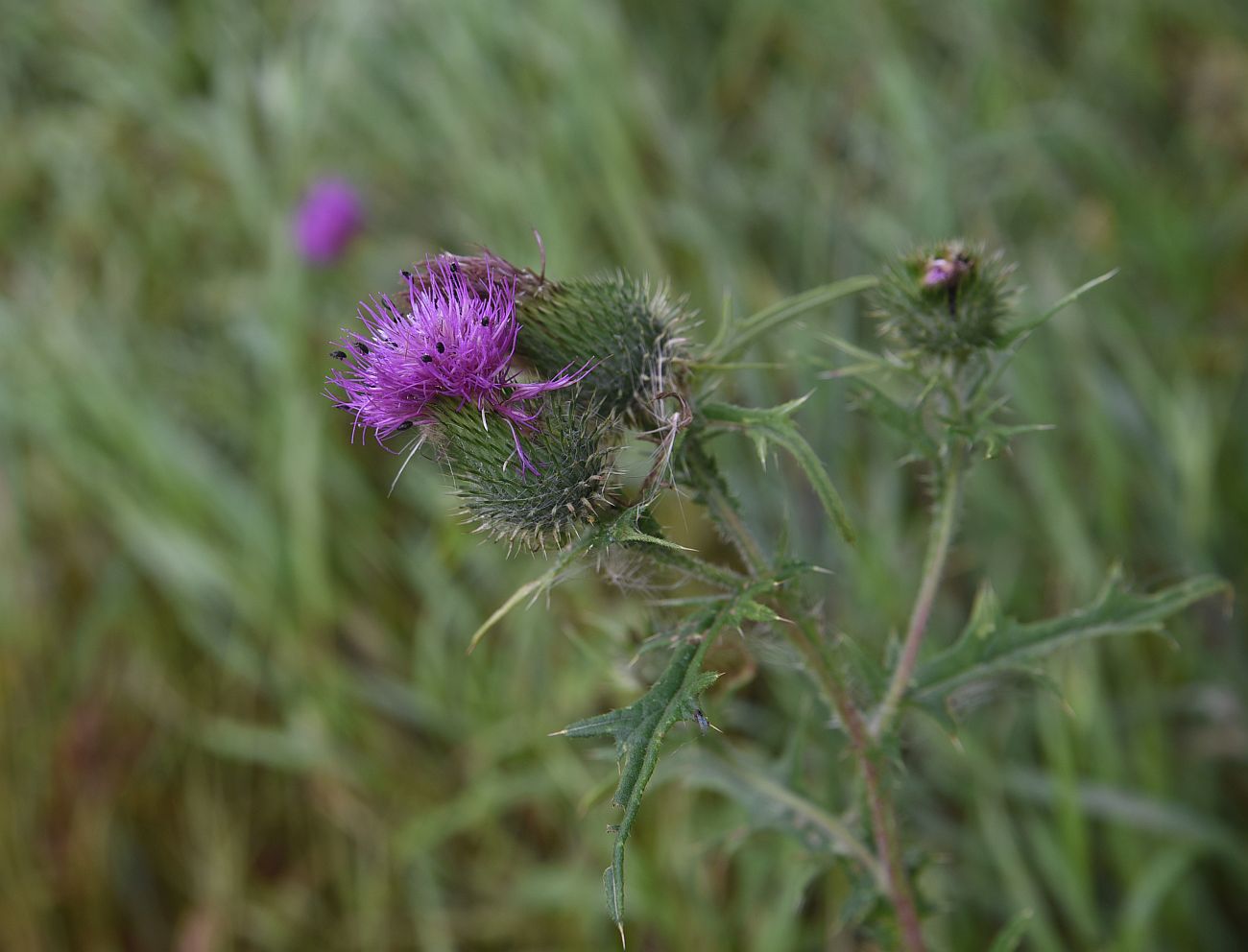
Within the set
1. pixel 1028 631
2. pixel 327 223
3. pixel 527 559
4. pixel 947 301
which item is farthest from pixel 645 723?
pixel 327 223

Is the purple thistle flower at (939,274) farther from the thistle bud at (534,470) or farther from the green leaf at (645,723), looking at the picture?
the green leaf at (645,723)

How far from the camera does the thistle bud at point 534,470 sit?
126 cm

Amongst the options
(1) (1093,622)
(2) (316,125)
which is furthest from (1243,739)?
(2) (316,125)

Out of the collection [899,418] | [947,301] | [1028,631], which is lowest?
[1028,631]

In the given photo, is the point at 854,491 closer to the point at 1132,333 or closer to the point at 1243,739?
the point at 1132,333

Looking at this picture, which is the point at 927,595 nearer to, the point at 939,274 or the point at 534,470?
the point at 939,274

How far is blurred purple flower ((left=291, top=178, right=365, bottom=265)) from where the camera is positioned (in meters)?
3.82

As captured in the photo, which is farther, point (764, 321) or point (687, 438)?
point (764, 321)

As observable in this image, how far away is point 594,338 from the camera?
136 cm

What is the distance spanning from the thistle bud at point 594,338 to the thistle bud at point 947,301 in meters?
0.33

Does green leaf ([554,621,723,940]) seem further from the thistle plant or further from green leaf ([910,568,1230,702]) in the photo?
green leaf ([910,568,1230,702])

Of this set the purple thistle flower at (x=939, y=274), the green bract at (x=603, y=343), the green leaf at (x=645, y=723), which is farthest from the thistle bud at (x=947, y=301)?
the green leaf at (x=645, y=723)

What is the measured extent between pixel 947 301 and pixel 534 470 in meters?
0.62

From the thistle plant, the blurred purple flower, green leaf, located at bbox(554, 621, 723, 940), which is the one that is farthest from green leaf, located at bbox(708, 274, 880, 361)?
the blurred purple flower
